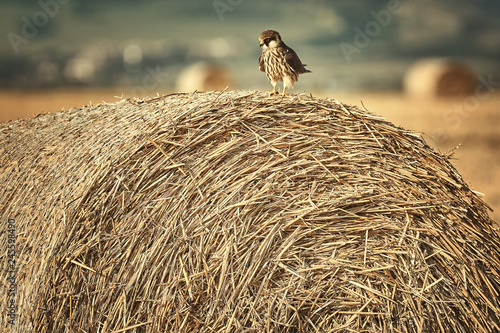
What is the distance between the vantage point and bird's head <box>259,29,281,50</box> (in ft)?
12.5

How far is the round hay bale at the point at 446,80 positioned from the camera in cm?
1866

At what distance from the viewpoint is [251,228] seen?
324 centimetres

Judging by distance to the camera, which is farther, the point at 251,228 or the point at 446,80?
the point at 446,80

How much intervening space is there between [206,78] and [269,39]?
13156 mm

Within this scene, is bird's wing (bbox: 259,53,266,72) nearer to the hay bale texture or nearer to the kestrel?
the kestrel

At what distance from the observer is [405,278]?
3242 millimetres

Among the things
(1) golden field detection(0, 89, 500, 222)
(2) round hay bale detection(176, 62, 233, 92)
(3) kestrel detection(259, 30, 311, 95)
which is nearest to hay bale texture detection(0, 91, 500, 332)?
A: (3) kestrel detection(259, 30, 311, 95)

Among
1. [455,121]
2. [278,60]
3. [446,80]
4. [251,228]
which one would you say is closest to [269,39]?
[278,60]

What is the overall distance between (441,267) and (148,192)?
5.87 ft

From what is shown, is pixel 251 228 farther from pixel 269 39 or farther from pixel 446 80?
pixel 446 80

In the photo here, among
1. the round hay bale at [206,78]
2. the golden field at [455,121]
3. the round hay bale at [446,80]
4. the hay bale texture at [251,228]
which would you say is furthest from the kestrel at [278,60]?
the round hay bale at [446,80]

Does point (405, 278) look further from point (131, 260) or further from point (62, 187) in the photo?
point (62, 187)

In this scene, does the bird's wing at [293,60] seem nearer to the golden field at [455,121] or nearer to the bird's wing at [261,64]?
the bird's wing at [261,64]

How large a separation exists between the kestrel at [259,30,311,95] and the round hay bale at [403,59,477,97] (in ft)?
52.7
